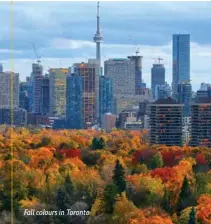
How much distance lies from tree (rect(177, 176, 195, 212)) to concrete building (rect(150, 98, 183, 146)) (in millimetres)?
30060

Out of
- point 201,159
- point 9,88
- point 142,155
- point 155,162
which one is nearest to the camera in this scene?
point 155,162

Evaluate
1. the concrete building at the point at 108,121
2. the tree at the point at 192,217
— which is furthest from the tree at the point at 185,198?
the concrete building at the point at 108,121

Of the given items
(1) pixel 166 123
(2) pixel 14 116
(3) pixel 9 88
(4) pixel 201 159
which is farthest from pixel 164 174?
(3) pixel 9 88

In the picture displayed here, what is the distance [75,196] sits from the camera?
27.5m

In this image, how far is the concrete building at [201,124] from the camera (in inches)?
2298

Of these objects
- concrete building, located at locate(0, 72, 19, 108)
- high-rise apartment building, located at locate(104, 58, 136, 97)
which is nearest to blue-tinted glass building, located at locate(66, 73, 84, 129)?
concrete building, located at locate(0, 72, 19, 108)

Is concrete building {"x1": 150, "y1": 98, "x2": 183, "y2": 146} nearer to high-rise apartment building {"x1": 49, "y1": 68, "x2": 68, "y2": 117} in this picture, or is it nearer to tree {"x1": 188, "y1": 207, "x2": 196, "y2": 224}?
tree {"x1": 188, "y1": 207, "x2": 196, "y2": 224}

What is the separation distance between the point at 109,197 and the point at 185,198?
2281 mm

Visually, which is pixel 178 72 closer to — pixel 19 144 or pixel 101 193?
pixel 19 144

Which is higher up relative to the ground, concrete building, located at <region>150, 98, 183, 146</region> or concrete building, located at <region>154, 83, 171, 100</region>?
concrete building, located at <region>154, 83, 171, 100</region>

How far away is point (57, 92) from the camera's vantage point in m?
107

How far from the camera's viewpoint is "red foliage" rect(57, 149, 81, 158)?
43013 millimetres

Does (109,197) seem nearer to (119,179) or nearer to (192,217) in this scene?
(119,179)

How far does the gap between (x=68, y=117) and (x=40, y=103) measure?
1129cm
